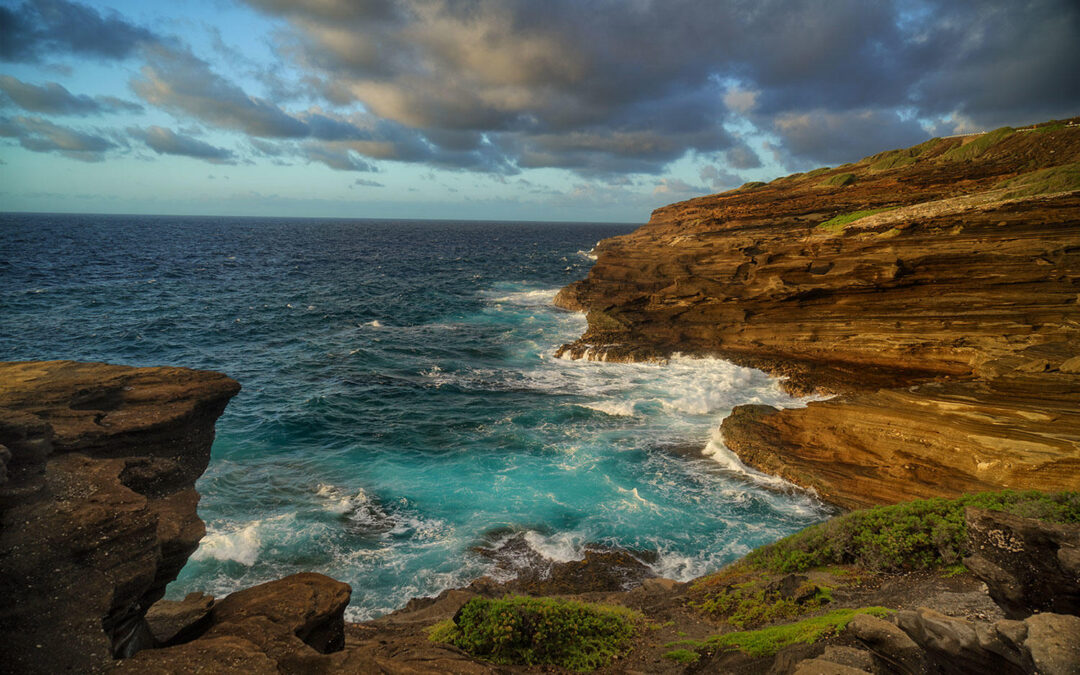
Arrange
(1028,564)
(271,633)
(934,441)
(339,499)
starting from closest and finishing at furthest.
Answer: (1028,564), (271,633), (934,441), (339,499)

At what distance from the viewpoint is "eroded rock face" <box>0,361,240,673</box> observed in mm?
6617

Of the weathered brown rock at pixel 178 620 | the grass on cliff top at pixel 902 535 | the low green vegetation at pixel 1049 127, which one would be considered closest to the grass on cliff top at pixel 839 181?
the low green vegetation at pixel 1049 127

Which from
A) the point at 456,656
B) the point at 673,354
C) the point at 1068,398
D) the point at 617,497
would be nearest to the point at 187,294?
the point at 673,354

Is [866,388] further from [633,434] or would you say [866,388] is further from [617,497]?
[617,497]

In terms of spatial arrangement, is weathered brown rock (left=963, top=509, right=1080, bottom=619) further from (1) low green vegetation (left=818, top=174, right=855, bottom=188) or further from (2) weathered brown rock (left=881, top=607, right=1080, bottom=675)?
(1) low green vegetation (left=818, top=174, right=855, bottom=188)

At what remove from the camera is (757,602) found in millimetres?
11133

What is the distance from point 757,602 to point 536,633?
4977 millimetres

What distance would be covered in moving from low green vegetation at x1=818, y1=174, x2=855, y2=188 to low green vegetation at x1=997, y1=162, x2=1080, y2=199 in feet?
55.5

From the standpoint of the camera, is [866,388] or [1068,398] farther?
[866,388]

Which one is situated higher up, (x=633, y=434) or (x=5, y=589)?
(x=5, y=589)

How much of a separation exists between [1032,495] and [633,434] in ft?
48.0

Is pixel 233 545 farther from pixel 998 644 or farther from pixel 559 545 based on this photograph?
pixel 998 644

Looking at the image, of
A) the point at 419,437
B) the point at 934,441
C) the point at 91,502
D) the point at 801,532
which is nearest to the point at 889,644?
the point at 801,532

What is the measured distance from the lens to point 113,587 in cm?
719
